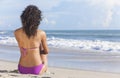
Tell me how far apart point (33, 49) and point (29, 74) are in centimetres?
46

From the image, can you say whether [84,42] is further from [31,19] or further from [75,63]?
[31,19]

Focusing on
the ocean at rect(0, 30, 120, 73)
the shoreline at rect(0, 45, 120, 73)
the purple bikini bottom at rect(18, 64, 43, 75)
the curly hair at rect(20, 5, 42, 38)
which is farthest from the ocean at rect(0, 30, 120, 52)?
the curly hair at rect(20, 5, 42, 38)

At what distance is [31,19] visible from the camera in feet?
18.6

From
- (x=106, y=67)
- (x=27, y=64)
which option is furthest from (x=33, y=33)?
(x=106, y=67)

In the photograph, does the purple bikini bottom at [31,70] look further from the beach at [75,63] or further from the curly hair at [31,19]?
the curly hair at [31,19]

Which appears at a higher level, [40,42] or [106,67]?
[40,42]

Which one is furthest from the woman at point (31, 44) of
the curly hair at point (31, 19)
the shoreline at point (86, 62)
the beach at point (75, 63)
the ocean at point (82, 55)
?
the ocean at point (82, 55)

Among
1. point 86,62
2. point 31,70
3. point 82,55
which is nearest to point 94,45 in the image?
point 82,55

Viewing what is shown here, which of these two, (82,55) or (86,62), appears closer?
(86,62)

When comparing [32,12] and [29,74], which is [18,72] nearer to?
[29,74]

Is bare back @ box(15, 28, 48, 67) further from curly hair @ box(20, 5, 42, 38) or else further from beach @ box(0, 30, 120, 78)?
beach @ box(0, 30, 120, 78)

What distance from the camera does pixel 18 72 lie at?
612cm

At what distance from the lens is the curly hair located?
567 cm

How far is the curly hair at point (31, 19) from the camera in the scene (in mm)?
5672
